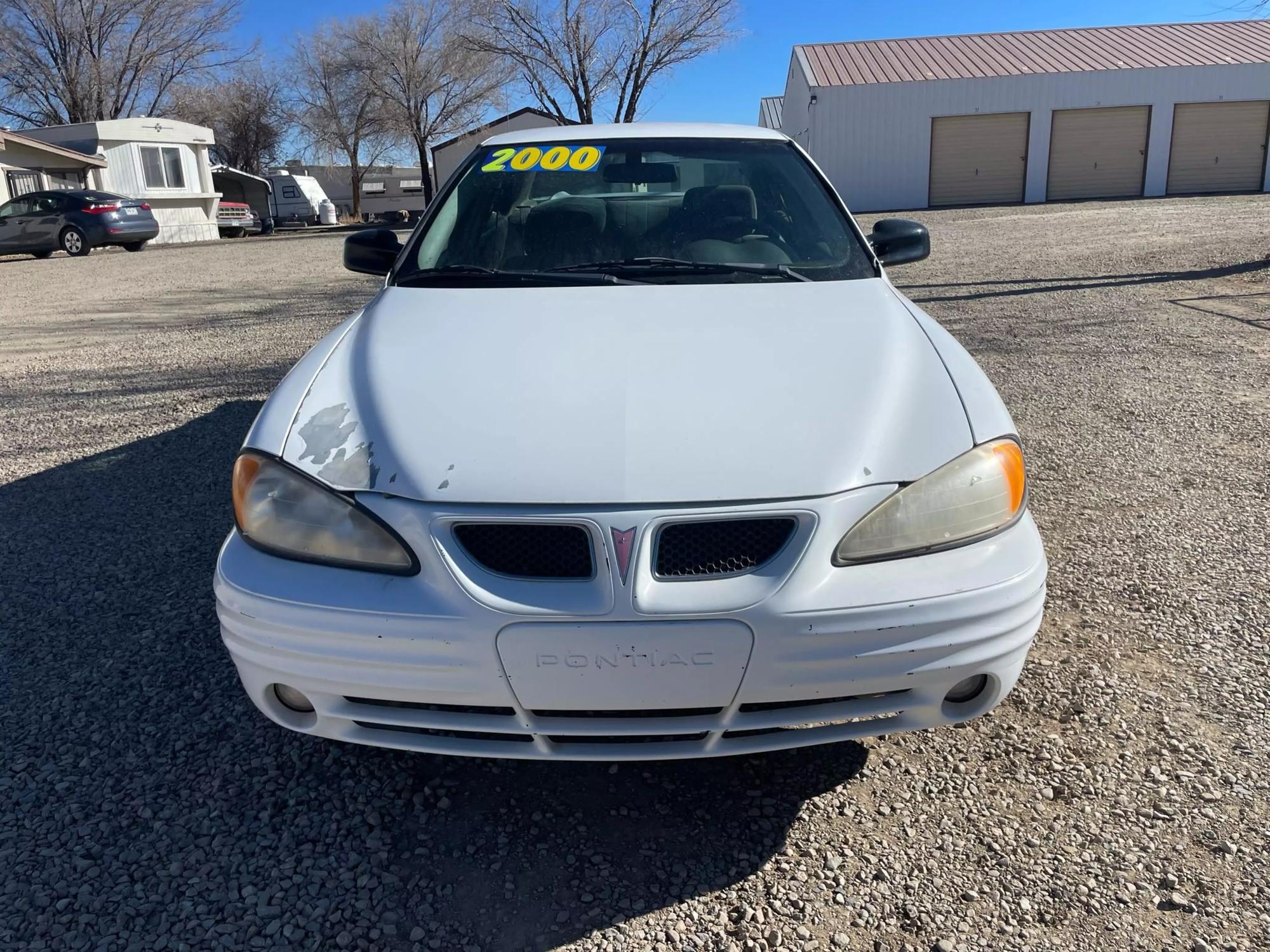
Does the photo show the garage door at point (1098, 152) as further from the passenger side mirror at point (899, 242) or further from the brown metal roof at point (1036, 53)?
the passenger side mirror at point (899, 242)

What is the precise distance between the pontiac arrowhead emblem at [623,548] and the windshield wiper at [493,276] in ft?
4.34

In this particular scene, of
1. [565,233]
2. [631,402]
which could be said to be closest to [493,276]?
[565,233]

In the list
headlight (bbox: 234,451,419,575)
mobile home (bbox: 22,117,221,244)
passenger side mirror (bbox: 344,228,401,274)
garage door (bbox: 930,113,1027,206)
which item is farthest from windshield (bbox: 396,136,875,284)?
garage door (bbox: 930,113,1027,206)

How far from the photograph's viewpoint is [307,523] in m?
1.96

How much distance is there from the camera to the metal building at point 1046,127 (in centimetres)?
2961

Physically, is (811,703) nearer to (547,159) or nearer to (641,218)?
(641,218)

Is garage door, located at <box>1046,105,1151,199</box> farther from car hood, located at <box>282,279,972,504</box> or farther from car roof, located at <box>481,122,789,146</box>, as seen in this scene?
car hood, located at <box>282,279,972,504</box>

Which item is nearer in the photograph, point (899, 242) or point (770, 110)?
point (899, 242)

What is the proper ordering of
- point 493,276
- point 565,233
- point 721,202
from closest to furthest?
point 493,276 < point 565,233 < point 721,202

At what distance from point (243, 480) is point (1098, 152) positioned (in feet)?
112

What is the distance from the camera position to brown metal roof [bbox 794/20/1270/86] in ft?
98.5

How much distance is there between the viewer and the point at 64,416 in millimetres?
5914

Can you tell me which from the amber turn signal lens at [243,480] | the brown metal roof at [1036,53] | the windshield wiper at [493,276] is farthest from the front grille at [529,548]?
the brown metal roof at [1036,53]

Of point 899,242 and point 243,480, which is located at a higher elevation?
point 899,242
